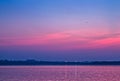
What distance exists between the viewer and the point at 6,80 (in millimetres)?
63188

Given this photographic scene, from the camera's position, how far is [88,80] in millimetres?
63188

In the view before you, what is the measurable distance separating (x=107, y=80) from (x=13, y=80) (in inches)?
680

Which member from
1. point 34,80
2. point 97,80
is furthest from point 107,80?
point 34,80

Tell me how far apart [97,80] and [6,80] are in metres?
16.8

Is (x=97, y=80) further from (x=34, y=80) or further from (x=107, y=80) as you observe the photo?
(x=34, y=80)

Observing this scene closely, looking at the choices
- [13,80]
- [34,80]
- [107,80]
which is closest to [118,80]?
[107,80]

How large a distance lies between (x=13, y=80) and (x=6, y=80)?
1299 mm

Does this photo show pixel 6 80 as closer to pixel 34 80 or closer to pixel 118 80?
pixel 34 80

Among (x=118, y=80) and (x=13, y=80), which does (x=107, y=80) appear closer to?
(x=118, y=80)

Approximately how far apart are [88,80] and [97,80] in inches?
72.4

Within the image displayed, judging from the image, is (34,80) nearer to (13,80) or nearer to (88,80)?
(13,80)

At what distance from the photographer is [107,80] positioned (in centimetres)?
6228

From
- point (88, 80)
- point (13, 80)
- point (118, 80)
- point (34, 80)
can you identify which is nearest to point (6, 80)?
point (13, 80)

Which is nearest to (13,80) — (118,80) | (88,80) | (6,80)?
(6,80)
